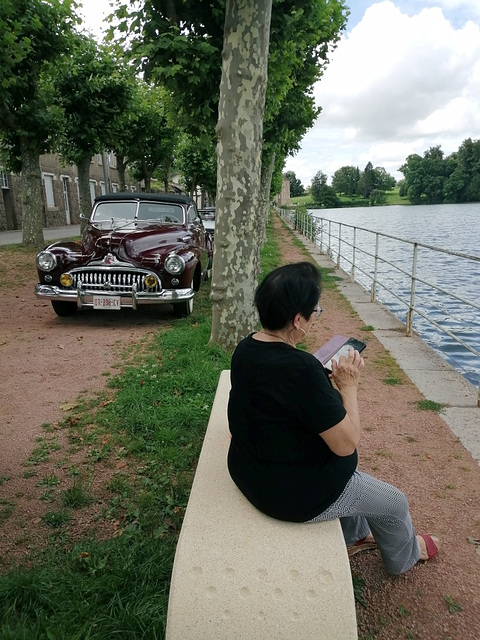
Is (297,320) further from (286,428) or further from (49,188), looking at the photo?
(49,188)

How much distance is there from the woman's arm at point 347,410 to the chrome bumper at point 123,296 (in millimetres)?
5068

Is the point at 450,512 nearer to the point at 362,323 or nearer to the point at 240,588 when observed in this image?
the point at 240,588

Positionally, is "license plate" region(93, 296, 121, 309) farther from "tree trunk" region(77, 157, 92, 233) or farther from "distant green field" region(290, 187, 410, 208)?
"distant green field" region(290, 187, 410, 208)

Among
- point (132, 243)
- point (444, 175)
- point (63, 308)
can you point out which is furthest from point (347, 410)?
point (444, 175)

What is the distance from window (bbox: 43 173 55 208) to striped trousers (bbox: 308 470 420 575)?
1216 inches

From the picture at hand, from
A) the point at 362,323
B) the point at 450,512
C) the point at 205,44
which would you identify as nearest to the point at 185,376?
the point at 450,512

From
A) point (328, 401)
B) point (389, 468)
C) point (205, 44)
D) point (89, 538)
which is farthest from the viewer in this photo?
point (205, 44)

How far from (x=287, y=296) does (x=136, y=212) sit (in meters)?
6.98

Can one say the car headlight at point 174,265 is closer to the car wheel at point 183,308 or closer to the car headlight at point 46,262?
the car wheel at point 183,308

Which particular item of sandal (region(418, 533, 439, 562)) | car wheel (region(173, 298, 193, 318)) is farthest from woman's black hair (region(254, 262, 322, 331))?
car wheel (region(173, 298, 193, 318))

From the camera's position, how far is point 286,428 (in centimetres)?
188

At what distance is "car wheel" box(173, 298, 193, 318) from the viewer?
7570 mm

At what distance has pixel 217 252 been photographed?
225 inches

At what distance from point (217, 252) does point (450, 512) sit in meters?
3.68
